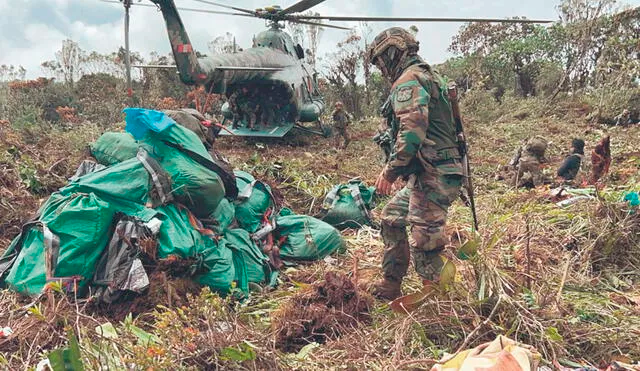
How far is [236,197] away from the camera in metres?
3.74

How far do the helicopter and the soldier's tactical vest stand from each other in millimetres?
4323

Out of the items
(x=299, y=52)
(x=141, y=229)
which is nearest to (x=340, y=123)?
(x=299, y=52)

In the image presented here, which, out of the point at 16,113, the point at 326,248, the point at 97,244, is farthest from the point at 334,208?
the point at 16,113

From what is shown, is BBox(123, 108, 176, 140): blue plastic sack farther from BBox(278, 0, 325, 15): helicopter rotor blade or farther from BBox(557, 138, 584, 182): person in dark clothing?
BBox(278, 0, 325, 15): helicopter rotor blade

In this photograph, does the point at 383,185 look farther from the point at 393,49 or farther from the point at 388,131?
the point at 393,49

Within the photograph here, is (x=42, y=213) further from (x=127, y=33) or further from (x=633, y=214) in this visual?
(x=127, y=33)

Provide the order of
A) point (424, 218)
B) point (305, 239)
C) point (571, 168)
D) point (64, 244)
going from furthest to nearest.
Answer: point (571, 168) → point (305, 239) → point (424, 218) → point (64, 244)

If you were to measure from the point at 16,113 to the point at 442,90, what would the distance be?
1600cm

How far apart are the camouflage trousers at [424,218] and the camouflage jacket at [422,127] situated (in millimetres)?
Answer: 85

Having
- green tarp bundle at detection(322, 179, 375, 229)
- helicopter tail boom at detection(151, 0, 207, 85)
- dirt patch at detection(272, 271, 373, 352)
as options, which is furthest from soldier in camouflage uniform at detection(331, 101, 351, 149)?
dirt patch at detection(272, 271, 373, 352)

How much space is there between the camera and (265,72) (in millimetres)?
9391

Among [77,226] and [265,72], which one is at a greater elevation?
[265,72]

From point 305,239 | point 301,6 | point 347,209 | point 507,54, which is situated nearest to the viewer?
point 305,239

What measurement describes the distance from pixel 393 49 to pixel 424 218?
1.03 meters
